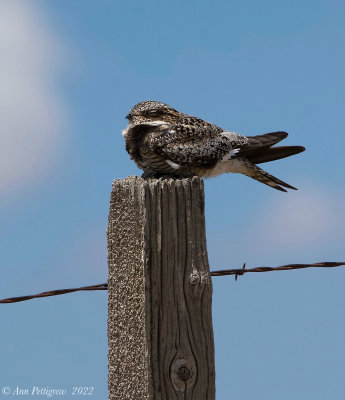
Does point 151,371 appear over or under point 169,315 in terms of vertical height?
under

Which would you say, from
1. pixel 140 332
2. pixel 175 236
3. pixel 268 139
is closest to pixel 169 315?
pixel 140 332

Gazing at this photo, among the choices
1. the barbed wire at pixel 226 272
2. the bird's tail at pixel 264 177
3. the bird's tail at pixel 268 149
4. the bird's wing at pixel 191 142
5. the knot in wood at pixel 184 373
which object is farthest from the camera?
the bird's tail at pixel 264 177

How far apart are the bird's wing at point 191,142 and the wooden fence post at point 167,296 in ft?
5.85

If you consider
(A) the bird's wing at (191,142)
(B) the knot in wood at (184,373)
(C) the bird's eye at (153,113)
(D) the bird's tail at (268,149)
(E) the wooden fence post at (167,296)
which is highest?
(C) the bird's eye at (153,113)

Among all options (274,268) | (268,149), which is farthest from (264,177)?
(274,268)

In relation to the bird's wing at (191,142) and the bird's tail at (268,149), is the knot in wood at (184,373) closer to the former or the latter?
the bird's wing at (191,142)

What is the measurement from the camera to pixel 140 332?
3127 mm

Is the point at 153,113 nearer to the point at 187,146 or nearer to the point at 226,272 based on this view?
the point at 187,146

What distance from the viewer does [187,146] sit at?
506 centimetres

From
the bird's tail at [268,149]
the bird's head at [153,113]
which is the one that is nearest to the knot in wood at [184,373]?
the bird's head at [153,113]

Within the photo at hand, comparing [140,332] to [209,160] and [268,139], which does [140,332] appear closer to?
[209,160]

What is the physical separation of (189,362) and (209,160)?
2319 millimetres

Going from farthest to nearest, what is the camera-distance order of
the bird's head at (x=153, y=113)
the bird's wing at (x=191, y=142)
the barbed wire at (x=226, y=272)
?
the bird's head at (x=153, y=113)
the bird's wing at (x=191, y=142)
the barbed wire at (x=226, y=272)

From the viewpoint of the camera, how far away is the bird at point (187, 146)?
5.04 m
